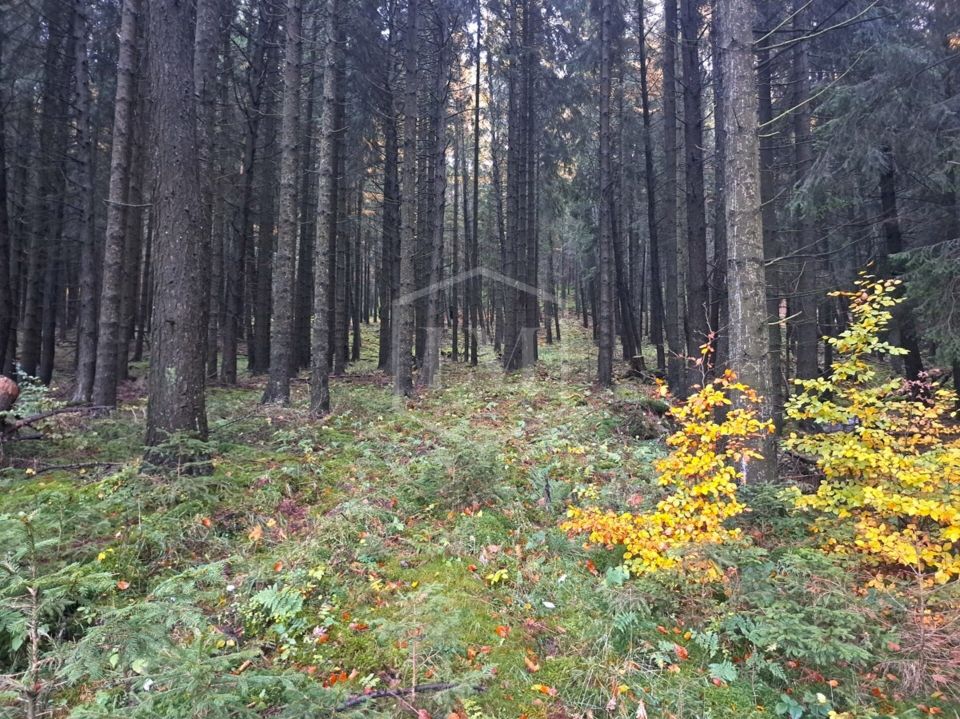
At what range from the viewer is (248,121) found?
1391 cm

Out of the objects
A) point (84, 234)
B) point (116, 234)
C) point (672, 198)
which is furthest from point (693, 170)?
point (84, 234)

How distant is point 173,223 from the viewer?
5.79 m

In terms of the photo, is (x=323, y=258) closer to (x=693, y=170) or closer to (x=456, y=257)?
(x=693, y=170)

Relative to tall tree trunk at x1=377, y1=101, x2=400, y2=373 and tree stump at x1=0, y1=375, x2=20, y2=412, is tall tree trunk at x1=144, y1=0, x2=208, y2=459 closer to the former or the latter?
tree stump at x1=0, y1=375, x2=20, y2=412

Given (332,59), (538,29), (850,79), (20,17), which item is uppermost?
(538,29)

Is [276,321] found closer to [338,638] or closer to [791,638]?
[338,638]

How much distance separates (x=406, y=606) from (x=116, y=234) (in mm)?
8688

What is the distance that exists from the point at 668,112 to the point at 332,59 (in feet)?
27.7

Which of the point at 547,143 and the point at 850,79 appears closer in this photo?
the point at 850,79

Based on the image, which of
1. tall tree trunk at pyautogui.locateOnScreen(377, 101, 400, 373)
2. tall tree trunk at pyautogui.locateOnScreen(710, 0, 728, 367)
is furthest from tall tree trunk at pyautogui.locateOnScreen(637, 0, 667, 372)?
tall tree trunk at pyautogui.locateOnScreen(377, 101, 400, 373)

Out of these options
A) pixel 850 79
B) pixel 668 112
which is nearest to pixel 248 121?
pixel 668 112

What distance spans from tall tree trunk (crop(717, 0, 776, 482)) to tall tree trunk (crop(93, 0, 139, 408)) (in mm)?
9511

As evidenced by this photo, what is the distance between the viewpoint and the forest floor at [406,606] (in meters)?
3.08

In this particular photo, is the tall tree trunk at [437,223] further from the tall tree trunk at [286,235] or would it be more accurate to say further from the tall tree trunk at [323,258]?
the tall tree trunk at [323,258]
